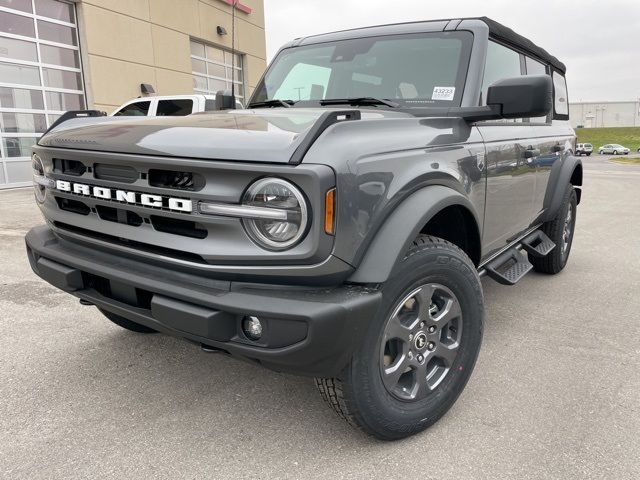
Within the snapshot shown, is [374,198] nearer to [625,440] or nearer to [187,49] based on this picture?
[625,440]

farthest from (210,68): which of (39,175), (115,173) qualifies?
(115,173)

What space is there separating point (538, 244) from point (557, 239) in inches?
16.2

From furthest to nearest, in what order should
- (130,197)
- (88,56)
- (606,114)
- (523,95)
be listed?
(606,114) < (88,56) < (523,95) < (130,197)

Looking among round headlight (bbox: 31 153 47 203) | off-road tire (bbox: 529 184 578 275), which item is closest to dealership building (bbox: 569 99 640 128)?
off-road tire (bbox: 529 184 578 275)

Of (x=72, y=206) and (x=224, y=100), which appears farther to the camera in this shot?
(x=224, y=100)

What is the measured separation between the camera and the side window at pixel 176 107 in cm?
886

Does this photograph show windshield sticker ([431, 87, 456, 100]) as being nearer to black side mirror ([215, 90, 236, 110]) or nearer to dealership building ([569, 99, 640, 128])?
black side mirror ([215, 90, 236, 110])

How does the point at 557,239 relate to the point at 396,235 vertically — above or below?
below

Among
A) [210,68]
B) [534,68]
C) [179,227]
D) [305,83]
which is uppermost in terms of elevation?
[210,68]

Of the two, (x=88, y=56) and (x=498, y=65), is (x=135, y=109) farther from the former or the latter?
(x=498, y=65)

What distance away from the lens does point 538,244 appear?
4188mm

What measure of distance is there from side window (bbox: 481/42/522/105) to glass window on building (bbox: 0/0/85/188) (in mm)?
11098

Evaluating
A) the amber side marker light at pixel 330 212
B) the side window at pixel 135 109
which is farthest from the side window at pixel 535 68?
the side window at pixel 135 109

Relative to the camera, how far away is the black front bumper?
5.51 ft
